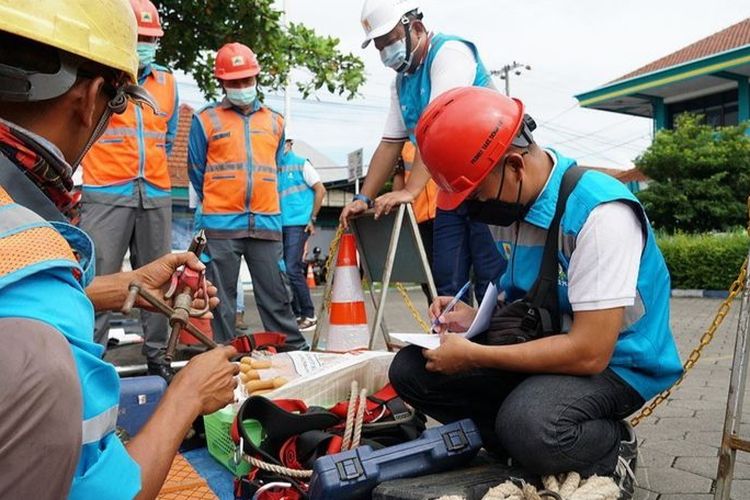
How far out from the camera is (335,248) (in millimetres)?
4656

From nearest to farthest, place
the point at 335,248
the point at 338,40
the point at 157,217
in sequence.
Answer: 1. the point at 335,248
2. the point at 157,217
3. the point at 338,40

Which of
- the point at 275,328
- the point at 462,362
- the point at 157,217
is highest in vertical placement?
the point at 157,217

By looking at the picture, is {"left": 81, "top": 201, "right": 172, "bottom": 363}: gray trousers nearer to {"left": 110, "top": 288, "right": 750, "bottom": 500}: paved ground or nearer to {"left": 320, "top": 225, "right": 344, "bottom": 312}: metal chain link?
{"left": 320, "top": 225, "right": 344, "bottom": 312}: metal chain link

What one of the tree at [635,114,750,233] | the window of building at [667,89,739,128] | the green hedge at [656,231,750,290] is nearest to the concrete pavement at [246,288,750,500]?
the green hedge at [656,231,750,290]

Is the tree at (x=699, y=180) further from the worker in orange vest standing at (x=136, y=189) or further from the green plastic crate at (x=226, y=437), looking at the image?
the green plastic crate at (x=226, y=437)

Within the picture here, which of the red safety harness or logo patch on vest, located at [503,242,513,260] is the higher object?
logo patch on vest, located at [503,242,513,260]

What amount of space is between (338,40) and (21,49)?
932 centimetres

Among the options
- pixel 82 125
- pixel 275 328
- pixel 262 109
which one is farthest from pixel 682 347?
pixel 82 125

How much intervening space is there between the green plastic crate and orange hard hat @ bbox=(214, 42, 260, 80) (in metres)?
2.85

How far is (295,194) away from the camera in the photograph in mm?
8367

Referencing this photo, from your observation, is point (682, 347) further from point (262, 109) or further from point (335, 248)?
point (262, 109)

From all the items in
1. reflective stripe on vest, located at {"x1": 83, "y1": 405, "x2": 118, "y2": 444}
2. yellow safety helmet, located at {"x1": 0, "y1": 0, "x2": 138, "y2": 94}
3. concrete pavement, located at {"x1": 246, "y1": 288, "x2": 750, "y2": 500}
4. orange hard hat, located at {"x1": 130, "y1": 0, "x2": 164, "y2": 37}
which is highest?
orange hard hat, located at {"x1": 130, "y1": 0, "x2": 164, "y2": 37}

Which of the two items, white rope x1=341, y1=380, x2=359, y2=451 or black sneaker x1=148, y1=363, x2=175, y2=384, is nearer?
white rope x1=341, y1=380, x2=359, y2=451

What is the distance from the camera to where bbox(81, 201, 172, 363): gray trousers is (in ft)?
15.1
